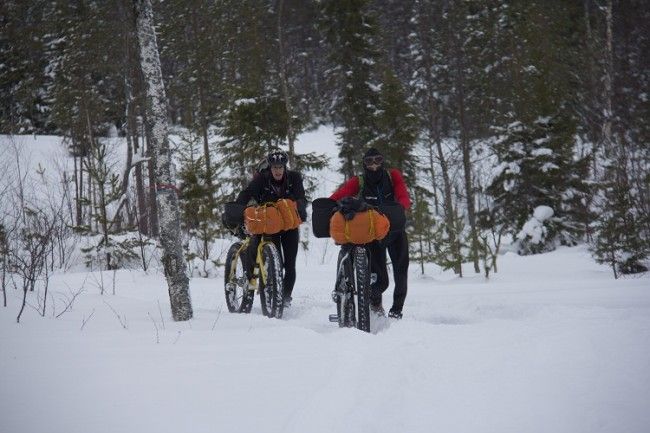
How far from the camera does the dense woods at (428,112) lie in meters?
12.5

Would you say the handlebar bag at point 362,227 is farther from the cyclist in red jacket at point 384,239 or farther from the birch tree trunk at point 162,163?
the birch tree trunk at point 162,163

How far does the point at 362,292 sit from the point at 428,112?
16743mm

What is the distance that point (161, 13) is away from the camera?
27.4 meters

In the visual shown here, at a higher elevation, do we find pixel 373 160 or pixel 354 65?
pixel 354 65

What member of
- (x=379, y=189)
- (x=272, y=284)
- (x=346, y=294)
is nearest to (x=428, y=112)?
(x=379, y=189)

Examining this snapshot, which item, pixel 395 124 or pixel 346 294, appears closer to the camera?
pixel 346 294

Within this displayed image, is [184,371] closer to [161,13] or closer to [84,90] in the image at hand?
[84,90]

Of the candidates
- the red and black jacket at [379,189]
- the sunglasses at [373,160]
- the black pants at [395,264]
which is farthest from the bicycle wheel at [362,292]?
the sunglasses at [373,160]

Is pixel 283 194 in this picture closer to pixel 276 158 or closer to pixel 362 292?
pixel 276 158

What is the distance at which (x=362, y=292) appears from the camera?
16.8ft

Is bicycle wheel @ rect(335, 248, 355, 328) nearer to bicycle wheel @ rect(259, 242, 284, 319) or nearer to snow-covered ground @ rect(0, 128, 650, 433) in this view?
snow-covered ground @ rect(0, 128, 650, 433)

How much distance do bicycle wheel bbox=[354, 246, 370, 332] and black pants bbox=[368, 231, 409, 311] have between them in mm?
485

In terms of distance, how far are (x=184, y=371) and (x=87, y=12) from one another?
79.0 feet

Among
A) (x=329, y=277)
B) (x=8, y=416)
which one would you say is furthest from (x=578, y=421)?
(x=329, y=277)
